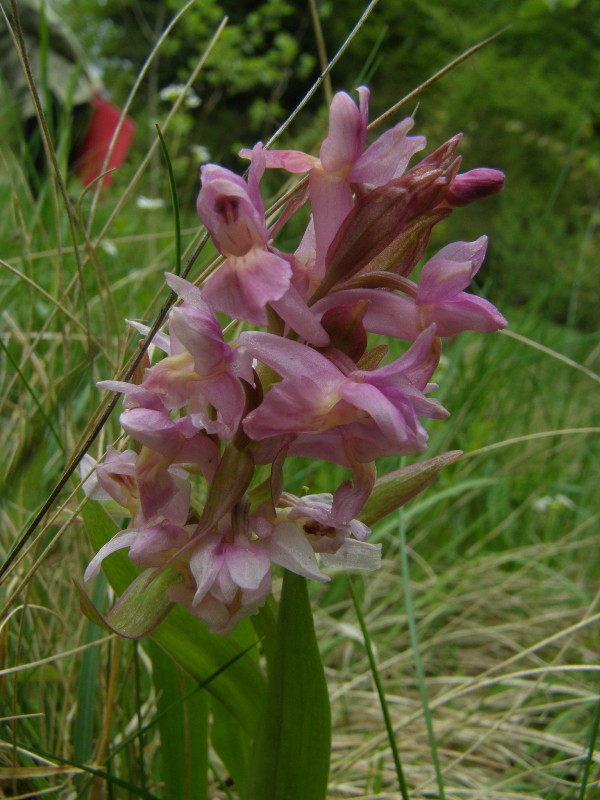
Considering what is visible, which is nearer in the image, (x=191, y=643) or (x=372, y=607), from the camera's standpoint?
(x=191, y=643)

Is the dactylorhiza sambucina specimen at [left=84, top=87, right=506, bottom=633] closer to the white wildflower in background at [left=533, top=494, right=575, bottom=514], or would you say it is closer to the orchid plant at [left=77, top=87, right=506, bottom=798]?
the orchid plant at [left=77, top=87, right=506, bottom=798]

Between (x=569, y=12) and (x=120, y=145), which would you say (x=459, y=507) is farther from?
(x=569, y=12)

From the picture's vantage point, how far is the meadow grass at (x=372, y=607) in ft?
2.24

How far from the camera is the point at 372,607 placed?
4.43 feet

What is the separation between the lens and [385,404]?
46 cm

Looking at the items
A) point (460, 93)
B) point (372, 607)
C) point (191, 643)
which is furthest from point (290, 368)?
point (460, 93)

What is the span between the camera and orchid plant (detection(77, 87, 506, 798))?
0.48m

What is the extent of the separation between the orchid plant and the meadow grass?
0.09 metres


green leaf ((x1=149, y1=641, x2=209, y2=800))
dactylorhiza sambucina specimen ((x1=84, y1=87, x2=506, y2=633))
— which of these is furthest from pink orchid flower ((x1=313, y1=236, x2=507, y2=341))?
green leaf ((x1=149, y1=641, x2=209, y2=800))

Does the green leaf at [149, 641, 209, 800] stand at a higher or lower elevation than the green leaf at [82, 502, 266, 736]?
lower

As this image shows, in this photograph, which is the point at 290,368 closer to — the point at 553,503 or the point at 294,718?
the point at 294,718

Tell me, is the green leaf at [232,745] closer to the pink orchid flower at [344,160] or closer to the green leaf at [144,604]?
the green leaf at [144,604]

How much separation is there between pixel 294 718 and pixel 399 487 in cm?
18

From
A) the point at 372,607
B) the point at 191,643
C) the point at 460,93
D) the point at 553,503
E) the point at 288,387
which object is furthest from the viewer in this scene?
the point at 460,93
